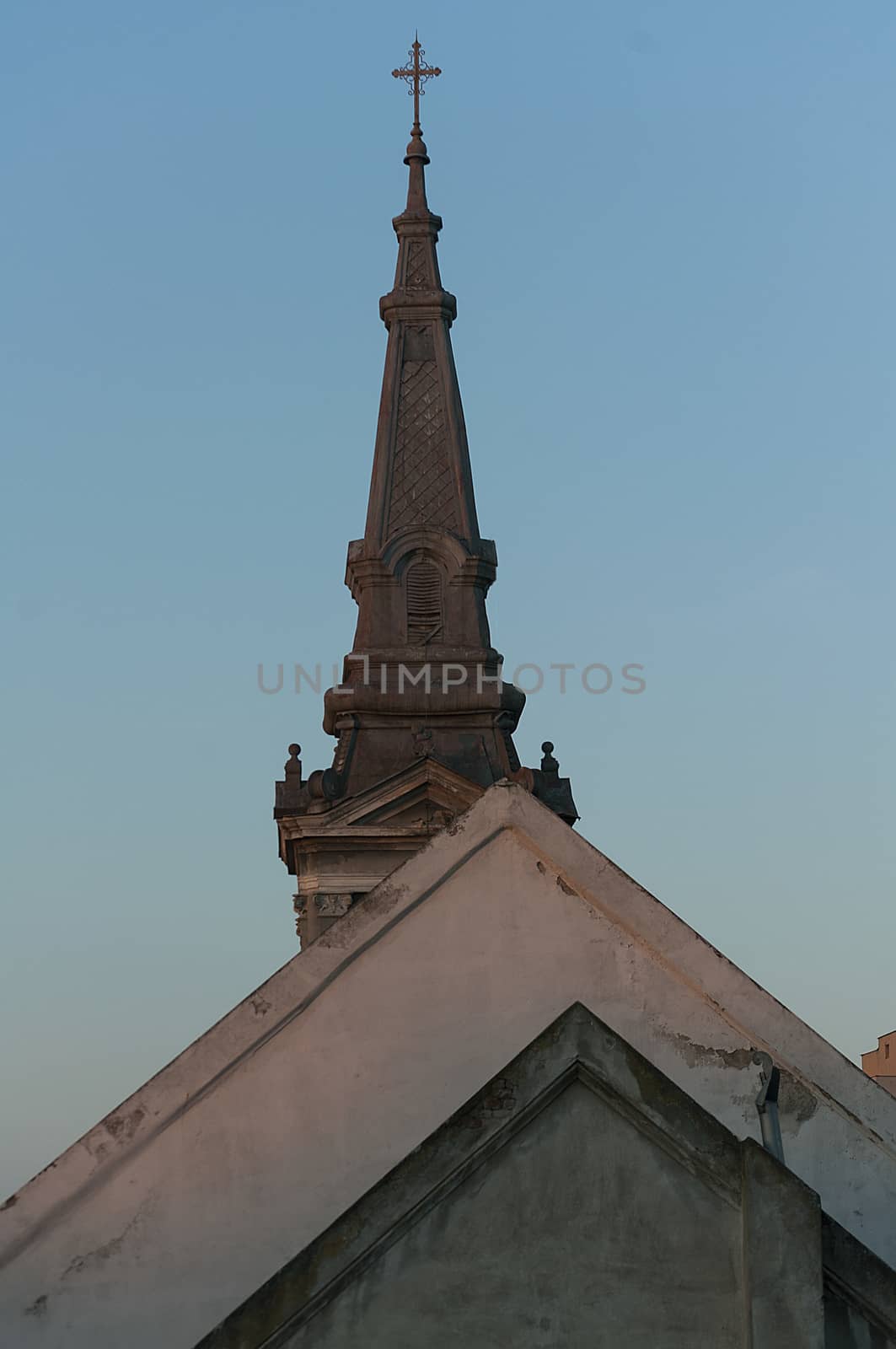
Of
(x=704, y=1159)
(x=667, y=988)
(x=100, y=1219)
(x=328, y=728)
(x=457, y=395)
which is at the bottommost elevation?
(x=704, y=1159)

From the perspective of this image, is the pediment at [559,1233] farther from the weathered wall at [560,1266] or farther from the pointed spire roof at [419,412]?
the pointed spire roof at [419,412]

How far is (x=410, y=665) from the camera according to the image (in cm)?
3472

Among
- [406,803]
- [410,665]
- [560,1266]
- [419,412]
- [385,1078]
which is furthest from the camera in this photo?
[419,412]

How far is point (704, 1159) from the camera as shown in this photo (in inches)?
438

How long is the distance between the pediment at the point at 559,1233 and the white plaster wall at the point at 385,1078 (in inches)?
150

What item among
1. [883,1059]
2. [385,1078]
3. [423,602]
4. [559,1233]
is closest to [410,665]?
[423,602]

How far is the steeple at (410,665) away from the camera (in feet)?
104

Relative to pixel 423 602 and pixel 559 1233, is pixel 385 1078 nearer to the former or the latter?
pixel 559 1233

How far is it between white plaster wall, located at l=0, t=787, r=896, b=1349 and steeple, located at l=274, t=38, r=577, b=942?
1520 centimetres

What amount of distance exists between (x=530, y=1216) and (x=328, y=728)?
24335 millimetres

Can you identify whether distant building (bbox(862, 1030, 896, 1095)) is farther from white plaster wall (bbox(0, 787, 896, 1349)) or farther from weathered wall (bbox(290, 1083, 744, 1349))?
weathered wall (bbox(290, 1083, 744, 1349))

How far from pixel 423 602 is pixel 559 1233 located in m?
24.0

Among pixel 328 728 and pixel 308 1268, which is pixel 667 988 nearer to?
pixel 308 1268

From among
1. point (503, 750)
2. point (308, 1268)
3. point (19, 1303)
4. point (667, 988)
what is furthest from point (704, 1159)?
point (503, 750)
